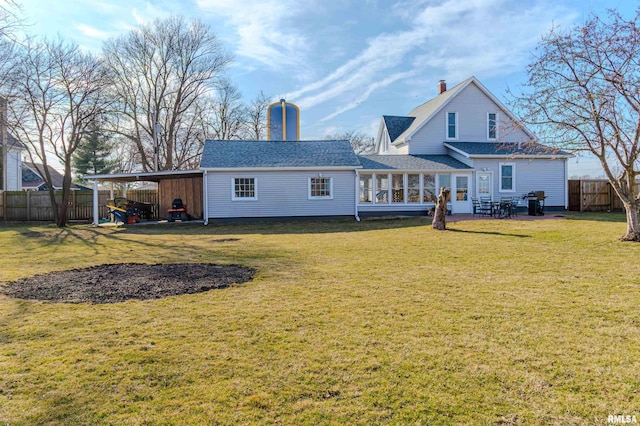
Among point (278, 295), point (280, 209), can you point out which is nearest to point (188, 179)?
point (280, 209)

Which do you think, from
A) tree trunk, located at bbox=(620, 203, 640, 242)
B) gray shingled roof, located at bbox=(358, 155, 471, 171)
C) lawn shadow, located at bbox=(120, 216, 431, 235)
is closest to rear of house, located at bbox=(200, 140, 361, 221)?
lawn shadow, located at bbox=(120, 216, 431, 235)

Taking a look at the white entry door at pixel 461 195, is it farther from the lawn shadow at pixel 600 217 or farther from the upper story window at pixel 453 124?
the lawn shadow at pixel 600 217

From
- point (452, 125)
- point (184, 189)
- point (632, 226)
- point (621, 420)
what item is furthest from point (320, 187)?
point (621, 420)

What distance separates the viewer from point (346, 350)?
3459 millimetres

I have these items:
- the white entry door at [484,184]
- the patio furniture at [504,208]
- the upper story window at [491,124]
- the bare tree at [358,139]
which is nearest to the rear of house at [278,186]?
the patio furniture at [504,208]

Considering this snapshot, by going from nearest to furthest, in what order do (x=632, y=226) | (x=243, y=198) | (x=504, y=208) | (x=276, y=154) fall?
1. (x=632, y=226)
2. (x=504, y=208)
3. (x=243, y=198)
4. (x=276, y=154)

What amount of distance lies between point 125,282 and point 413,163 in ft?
53.8

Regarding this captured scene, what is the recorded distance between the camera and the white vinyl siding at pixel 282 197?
18.1 metres

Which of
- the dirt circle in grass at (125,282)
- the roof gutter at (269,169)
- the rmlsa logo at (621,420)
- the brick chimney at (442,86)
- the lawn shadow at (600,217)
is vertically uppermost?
the brick chimney at (442,86)

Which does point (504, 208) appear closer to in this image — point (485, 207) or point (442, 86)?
point (485, 207)

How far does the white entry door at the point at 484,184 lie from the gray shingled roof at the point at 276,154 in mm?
6774

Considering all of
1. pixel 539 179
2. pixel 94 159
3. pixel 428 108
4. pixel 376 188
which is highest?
pixel 428 108

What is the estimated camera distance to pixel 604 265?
6961 millimetres

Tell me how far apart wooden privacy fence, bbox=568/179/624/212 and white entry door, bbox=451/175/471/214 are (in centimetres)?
678
